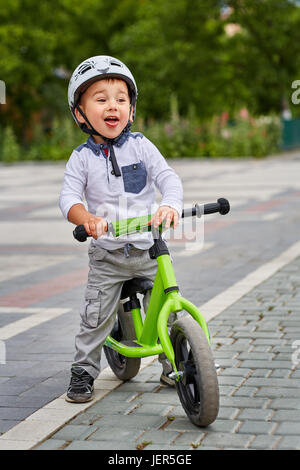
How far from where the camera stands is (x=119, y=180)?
4156 millimetres

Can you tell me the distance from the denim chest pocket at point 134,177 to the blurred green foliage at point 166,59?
3181cm

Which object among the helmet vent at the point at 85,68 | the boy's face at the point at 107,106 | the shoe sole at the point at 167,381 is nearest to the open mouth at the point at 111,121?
the boy's face at the point at 107,106

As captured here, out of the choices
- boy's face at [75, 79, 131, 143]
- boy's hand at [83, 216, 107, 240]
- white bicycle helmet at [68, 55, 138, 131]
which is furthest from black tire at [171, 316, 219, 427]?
white bicycle helmet at [68, 55, 138, 131]

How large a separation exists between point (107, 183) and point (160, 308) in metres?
0.65

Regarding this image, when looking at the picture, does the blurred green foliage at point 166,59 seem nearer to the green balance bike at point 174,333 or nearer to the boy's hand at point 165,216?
the green balance bike at point 174,333

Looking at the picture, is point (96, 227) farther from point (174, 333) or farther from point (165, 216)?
point (174, 333)

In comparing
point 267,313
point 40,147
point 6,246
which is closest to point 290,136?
point 40,147

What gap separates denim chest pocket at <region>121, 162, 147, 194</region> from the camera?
4.16 metres

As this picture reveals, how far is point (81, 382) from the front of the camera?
4.30 meters

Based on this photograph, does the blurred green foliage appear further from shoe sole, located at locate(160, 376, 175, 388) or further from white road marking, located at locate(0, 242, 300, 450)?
shoe sole, located at locate(160, 376, 175, 388)

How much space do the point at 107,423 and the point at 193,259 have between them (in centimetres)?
519

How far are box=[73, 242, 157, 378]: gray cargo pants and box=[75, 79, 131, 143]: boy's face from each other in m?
0.59

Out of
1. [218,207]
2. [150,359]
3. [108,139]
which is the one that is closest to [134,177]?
[108,139]
